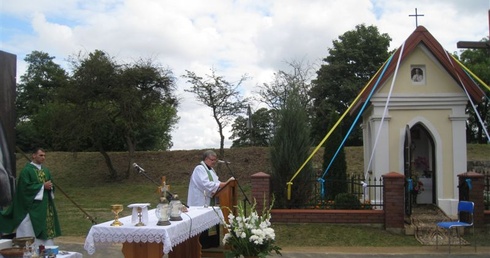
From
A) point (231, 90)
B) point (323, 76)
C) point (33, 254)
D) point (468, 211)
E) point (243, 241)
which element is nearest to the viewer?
point (33, 254)

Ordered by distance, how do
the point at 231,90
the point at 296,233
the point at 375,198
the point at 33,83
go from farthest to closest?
the point at 33,83, the point at 231,90, the point at 375,198, the point at 296,233

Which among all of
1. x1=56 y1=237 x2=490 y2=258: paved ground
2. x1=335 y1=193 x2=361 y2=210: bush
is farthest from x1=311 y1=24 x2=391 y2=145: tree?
x1=56 y1=237 x2=490 y2=258: paved ground

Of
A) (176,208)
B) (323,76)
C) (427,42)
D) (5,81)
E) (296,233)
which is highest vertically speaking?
(323,76)

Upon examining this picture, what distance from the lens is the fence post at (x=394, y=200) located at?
12344 mm

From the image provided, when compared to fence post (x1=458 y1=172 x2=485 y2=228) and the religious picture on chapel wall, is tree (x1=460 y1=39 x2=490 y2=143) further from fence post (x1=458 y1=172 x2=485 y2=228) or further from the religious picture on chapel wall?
fence post (x1=458 y1=172 x2=485 y2=228)

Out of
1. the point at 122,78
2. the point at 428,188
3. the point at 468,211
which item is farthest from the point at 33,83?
the point at 468,211

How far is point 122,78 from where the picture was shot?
2670 cm

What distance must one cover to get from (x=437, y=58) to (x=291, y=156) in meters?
4.84

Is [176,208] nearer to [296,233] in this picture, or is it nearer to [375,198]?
[296,233]

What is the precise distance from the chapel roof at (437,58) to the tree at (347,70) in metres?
20.2

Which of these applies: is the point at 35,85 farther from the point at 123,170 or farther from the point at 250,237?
the point at 250,237

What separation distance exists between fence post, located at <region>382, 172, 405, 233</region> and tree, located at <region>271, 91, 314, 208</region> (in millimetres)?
2246

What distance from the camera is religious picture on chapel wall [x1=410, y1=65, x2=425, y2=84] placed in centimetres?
1455

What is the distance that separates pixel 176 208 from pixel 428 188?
10.5m
